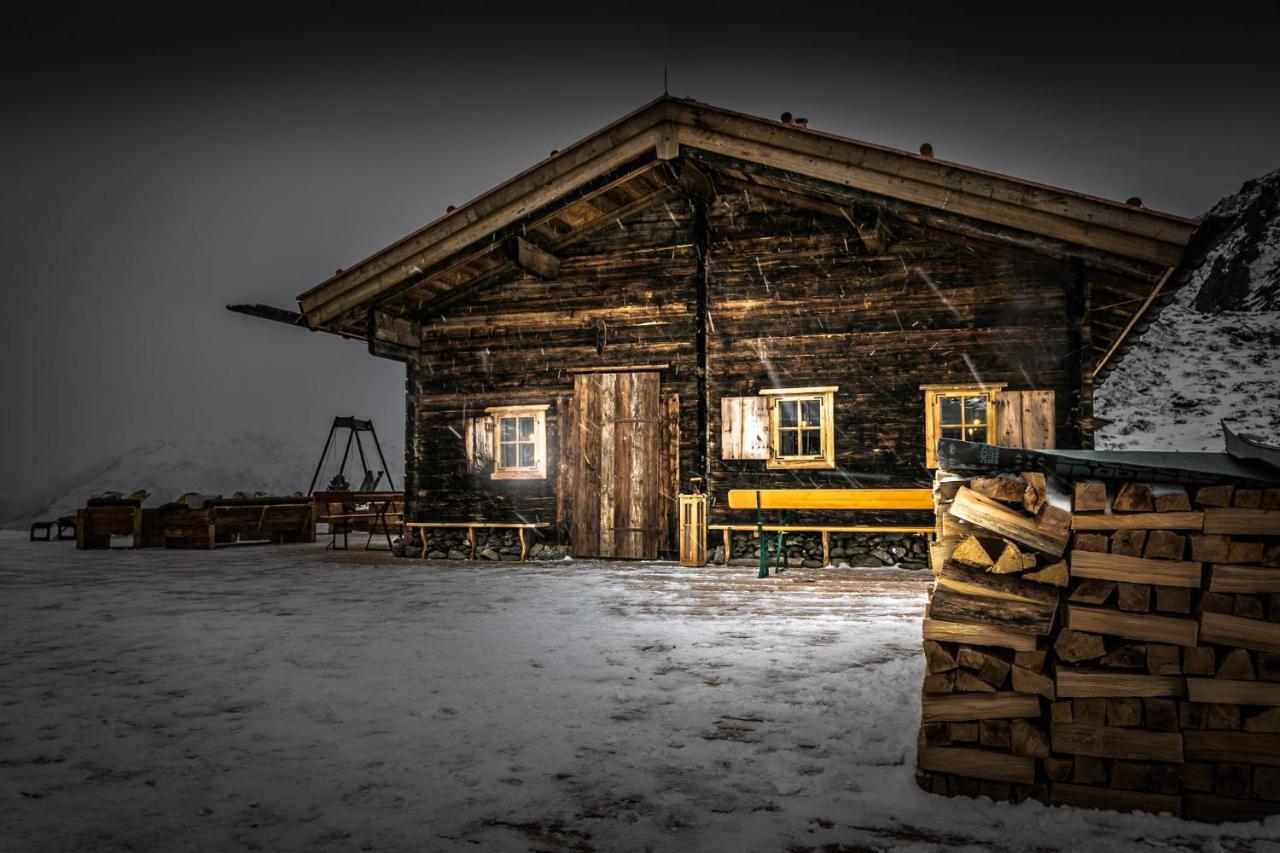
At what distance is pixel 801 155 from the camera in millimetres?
9211

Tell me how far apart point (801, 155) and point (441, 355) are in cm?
650

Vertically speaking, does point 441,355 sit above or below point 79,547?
above

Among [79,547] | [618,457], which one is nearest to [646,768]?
[618,457]

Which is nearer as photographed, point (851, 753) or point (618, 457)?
point (851, 753)

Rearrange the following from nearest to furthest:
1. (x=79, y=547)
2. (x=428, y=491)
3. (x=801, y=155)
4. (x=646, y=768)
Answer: (x=646, y=768) → (x=801, y=155) → (x=428, y=491) → (x=79, y=547)

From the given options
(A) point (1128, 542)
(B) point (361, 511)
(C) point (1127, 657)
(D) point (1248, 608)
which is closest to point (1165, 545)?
(A) point (1128, 542)

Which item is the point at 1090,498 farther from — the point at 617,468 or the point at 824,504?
the point at 617,468

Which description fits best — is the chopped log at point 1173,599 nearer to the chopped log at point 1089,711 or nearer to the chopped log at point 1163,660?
the chopped log at point 1163,660

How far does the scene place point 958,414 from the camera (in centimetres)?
983

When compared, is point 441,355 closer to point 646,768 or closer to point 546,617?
point 546,617

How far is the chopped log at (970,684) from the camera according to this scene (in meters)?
2.84

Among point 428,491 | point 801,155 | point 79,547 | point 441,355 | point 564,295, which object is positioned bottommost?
point 79,547

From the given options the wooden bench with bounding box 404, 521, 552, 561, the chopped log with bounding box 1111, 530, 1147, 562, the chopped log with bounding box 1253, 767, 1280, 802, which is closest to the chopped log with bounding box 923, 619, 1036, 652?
the chopped log with bounding box 1111, 530, 1147, 562

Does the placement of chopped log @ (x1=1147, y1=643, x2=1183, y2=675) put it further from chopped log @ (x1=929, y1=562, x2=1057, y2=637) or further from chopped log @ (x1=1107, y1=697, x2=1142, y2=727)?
chopped log @ (x1=929, y1=562, x2=1057, y2=637)
